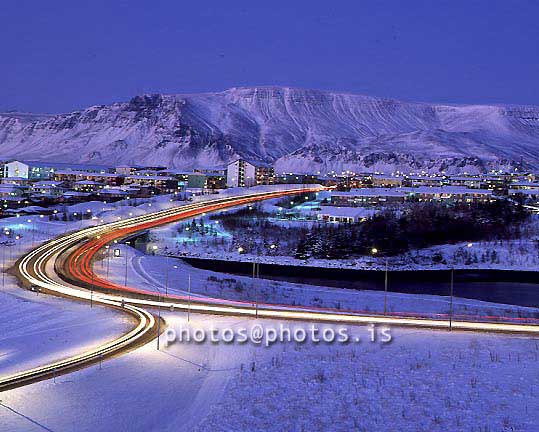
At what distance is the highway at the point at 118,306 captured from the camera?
14.8 metres

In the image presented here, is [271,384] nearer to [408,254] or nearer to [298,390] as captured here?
[298,390]

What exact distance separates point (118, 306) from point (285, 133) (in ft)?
501

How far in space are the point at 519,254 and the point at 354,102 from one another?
15954 cm

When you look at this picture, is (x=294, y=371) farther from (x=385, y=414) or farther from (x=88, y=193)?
(x=88, y=193)

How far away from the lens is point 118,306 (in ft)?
65.6

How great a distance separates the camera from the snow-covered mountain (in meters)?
128

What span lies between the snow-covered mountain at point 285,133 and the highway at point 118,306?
302 feet

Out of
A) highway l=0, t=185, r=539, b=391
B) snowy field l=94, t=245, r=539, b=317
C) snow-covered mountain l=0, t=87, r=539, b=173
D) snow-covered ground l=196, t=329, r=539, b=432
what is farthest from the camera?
snow-covered mountain l=0, t=87, r=539, b=173

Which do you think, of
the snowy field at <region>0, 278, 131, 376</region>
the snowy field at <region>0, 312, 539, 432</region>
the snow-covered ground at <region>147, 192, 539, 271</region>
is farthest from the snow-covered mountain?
the snowy field at <region>0, 312, 539, 432</region>

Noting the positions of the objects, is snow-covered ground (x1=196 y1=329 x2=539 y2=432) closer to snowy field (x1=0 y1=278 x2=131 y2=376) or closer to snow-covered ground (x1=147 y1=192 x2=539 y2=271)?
snowy field (x1=0 y1=278 x2=131 y2=376)

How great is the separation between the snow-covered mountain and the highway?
302ft

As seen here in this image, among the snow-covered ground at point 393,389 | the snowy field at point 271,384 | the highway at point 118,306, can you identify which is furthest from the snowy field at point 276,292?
the snow-covered ground at point 393,389

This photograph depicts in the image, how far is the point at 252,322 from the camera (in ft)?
58.9

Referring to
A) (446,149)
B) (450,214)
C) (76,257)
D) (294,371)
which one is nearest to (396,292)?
(76,257)
